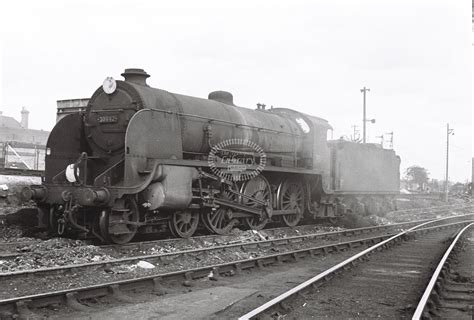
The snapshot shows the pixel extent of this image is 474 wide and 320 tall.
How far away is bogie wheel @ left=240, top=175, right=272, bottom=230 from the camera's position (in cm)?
1181

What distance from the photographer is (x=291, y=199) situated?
13.8 m

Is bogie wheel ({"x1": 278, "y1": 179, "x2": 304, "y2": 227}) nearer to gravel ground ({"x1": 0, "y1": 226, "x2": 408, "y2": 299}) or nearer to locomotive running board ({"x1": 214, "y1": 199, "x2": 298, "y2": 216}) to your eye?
locomotive running board ({"x1": 214, "y1": 199, "x2": 298, "y2": 216})

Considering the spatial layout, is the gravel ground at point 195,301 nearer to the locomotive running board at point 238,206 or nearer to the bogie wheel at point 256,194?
the locomotive running board at point 238,206

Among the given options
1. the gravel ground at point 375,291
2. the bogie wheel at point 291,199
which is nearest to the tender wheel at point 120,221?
the gravel ground at point 375,291

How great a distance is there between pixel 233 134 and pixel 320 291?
5.82 metres

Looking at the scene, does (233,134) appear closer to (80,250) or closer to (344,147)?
(80,250)

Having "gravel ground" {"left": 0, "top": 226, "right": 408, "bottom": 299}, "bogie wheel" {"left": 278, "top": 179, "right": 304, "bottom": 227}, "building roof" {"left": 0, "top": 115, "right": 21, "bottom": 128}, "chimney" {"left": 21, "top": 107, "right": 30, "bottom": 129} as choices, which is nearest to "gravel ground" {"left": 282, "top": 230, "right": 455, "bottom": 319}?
"gravel ground" {"left": 0, "top": 226, "right": 408, "bottom": 299}

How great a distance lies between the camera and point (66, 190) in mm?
8828

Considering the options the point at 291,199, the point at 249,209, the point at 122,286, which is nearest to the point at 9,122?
the point at 291,199

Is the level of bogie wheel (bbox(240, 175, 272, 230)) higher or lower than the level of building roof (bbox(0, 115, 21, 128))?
lower

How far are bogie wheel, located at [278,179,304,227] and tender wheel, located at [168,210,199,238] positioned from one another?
3.33m

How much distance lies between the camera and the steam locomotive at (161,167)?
29.3 ft

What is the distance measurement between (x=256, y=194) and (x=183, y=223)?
8.15 feet

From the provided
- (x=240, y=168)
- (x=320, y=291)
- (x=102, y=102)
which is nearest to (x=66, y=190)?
(x=102, y=102)
